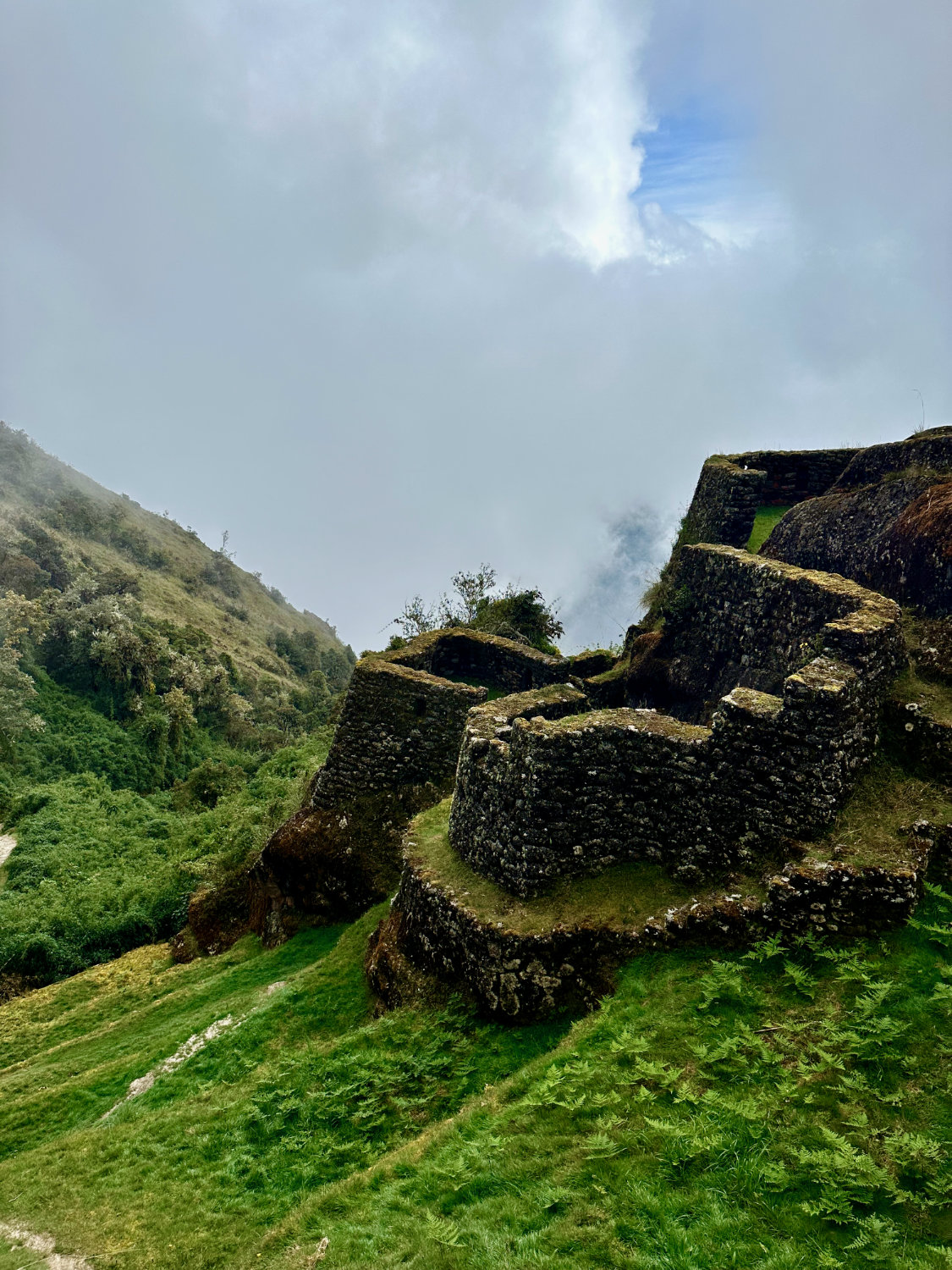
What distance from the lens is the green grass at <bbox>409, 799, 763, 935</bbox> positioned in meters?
10.1

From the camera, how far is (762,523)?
20.8m

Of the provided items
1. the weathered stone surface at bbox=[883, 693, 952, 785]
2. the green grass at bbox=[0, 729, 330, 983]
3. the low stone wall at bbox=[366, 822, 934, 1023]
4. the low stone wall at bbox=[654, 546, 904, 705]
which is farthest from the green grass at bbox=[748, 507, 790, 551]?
the green grass at bbox=[0, 729, 330, 983]

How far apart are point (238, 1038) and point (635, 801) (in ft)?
27.3

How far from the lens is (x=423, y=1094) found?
9594 millimetres

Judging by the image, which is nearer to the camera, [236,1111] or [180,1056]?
[236,1111]

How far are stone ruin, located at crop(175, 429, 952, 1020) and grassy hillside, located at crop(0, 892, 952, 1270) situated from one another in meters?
0.61

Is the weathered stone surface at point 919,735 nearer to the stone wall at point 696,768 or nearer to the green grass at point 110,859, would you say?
the stone wall at point 696,768

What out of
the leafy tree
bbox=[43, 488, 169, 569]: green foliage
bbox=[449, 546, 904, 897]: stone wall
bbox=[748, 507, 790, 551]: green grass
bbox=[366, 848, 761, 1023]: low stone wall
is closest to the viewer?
bbox=[366, 848, 761, 1023]: low stone wall

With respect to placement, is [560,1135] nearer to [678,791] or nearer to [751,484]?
[678,791]

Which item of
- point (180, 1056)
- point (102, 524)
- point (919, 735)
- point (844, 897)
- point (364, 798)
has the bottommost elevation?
point (180, 1056)

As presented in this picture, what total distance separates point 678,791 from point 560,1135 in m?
4.83

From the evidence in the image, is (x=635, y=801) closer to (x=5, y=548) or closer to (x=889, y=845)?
(x=889, y=845)

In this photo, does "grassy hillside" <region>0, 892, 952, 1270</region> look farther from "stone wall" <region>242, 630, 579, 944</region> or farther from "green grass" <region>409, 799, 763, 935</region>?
"stone wall" <region>242, 630, 579, 944</region>

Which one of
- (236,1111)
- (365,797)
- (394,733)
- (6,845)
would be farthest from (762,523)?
(6,845)
